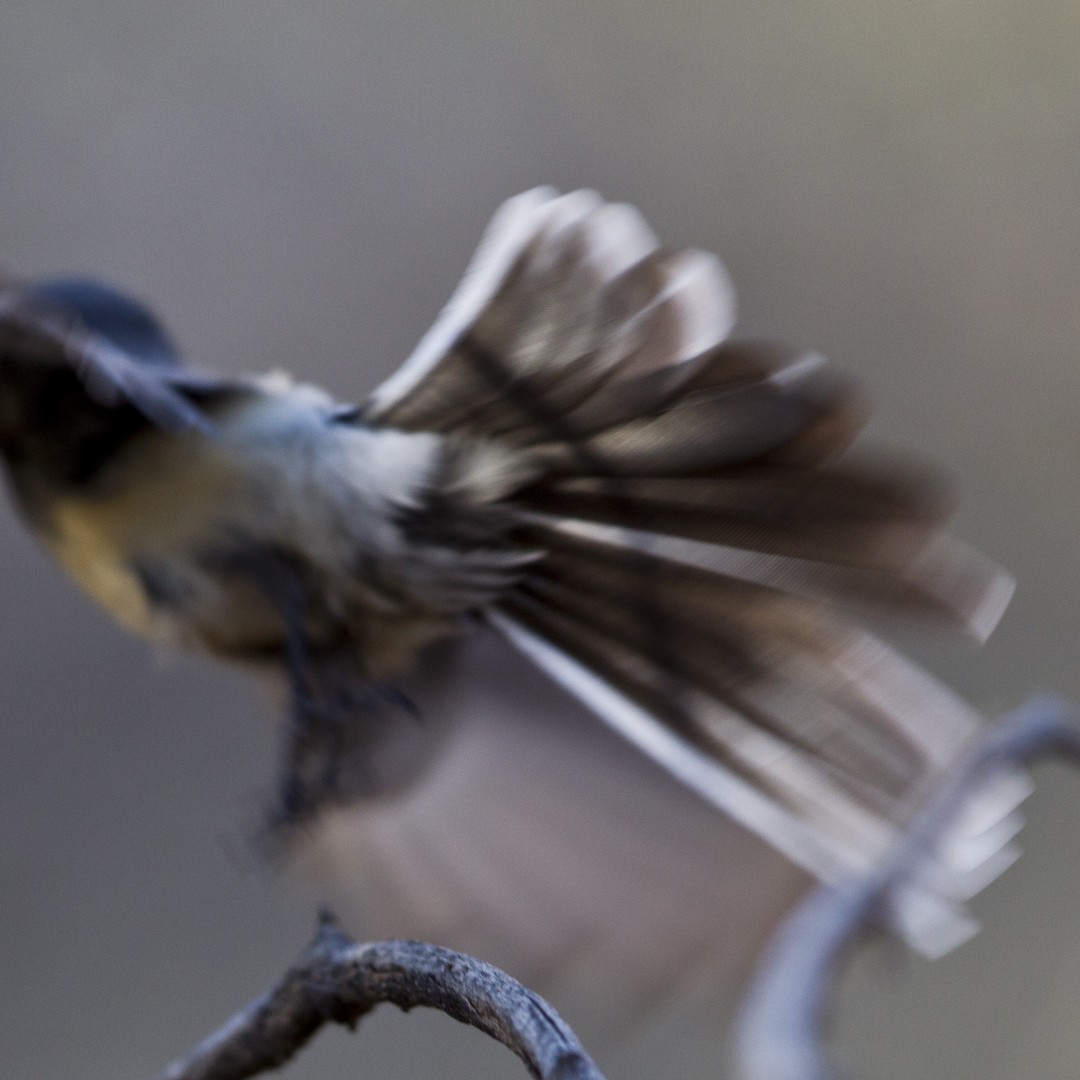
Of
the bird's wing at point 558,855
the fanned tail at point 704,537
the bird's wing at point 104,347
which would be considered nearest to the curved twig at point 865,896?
the fanned tail at point 704,537

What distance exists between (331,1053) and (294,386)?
123 centimetres

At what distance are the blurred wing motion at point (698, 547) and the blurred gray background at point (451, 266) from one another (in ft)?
2.95

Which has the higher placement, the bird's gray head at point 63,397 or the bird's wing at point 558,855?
the bird's gray head at point 63,397

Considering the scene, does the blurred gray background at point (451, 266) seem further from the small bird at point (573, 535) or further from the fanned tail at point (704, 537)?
the fanned tail at point (704, 537)

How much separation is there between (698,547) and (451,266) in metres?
1.19

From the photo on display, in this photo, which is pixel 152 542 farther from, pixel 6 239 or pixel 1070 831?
A: pixel 1070 831

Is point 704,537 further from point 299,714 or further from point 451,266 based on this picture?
point 451,266

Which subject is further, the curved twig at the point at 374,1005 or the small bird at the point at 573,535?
the small bird at the point at 573,535

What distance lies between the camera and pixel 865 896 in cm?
94

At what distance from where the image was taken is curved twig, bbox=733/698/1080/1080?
84 centimetres

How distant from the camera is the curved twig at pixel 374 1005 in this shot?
0.59 meters

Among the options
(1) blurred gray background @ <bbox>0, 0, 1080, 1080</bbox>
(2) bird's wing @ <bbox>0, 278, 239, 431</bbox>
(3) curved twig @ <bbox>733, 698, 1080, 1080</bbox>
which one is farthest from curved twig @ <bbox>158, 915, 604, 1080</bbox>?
(1) blurred gray background @ <bbox>0, 0, 1080, 1080</bbox>

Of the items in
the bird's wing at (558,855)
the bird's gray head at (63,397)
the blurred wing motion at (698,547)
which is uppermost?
the blurred wing motion at (698,547)

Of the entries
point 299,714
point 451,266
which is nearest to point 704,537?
point 299,714
